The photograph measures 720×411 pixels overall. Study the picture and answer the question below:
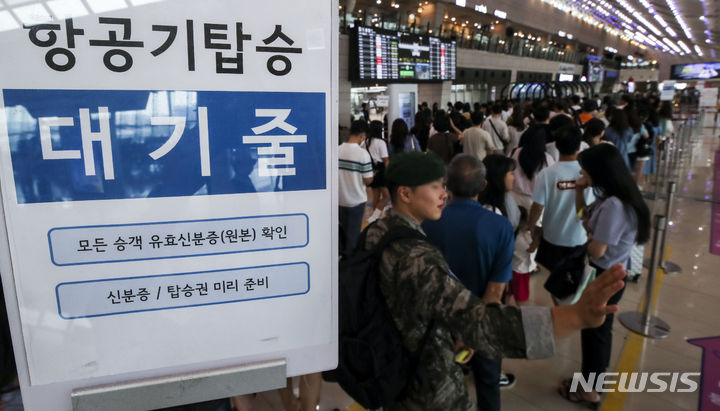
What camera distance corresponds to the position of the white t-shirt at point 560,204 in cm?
324

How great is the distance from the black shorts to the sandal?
831 millimetres

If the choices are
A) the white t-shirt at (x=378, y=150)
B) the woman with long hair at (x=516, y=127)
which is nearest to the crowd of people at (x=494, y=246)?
the white t-shirt at (x=378, y=150)

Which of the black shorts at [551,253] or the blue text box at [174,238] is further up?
the blue text box at [174,238]

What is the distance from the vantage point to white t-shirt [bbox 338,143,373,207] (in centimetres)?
439

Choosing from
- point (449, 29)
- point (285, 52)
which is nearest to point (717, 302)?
point (285, 52)

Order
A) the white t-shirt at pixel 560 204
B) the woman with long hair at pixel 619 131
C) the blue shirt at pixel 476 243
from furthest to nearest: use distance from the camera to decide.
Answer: the woman with long hair at pixel 619 131 → the white t-shirt at pixel 560 204 → the blue shirt at pixel 476 243

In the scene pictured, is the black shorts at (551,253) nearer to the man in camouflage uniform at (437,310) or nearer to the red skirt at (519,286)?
the red skirt at (519,286)

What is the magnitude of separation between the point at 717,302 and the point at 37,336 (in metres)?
5.52

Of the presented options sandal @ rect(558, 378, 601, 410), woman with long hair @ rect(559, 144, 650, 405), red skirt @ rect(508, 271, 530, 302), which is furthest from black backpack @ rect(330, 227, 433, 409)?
red skirt @ rect(508, 271, 530, 302)

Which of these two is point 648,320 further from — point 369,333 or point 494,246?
point 369,333

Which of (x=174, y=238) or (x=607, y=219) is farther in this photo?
(x=607, y=219)

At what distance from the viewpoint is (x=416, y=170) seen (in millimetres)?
1672

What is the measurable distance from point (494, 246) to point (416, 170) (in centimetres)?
86

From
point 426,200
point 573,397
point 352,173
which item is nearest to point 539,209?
point 573,397
